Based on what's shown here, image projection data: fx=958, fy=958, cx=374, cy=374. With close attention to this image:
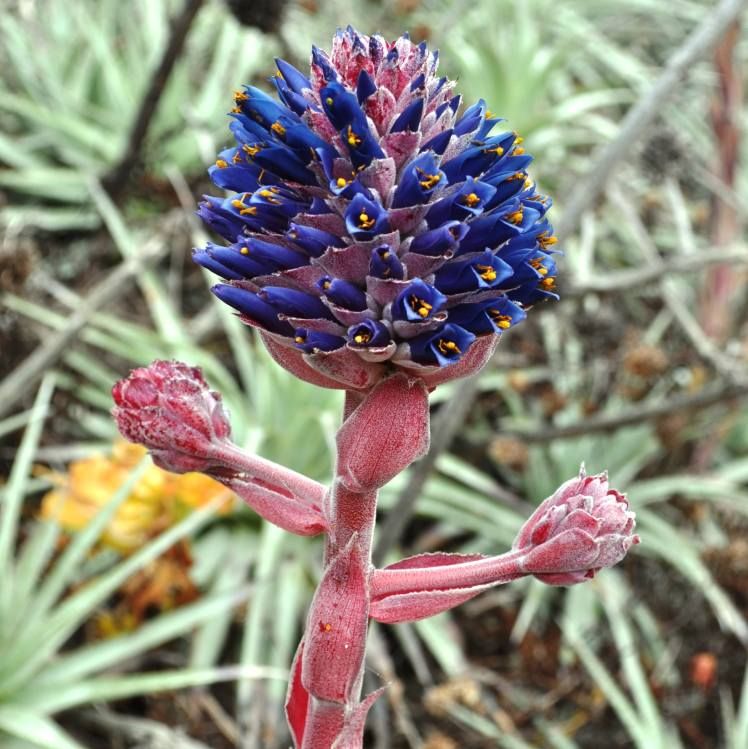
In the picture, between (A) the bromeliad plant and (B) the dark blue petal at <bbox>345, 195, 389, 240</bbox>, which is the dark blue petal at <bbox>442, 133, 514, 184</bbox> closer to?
(A) the bromeliad plant

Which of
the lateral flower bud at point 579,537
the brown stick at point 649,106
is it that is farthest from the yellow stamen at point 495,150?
the brown stick at point 649,106

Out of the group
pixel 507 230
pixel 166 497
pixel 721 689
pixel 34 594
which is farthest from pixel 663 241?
pixel 507 230

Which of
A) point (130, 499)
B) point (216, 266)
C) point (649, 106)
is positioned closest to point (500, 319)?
point (216, 266)

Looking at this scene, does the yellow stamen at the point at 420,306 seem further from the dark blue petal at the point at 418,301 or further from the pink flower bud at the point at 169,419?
the pink flower bud at the point at 169,419

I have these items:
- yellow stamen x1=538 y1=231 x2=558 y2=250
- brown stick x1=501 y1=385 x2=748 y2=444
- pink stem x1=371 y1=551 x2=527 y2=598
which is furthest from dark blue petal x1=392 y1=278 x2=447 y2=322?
brown stick x1=501 y1=385 x2=748 y2=444

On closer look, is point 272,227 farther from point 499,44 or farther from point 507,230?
point 499,44

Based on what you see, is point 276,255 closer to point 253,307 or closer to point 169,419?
point 253,307
